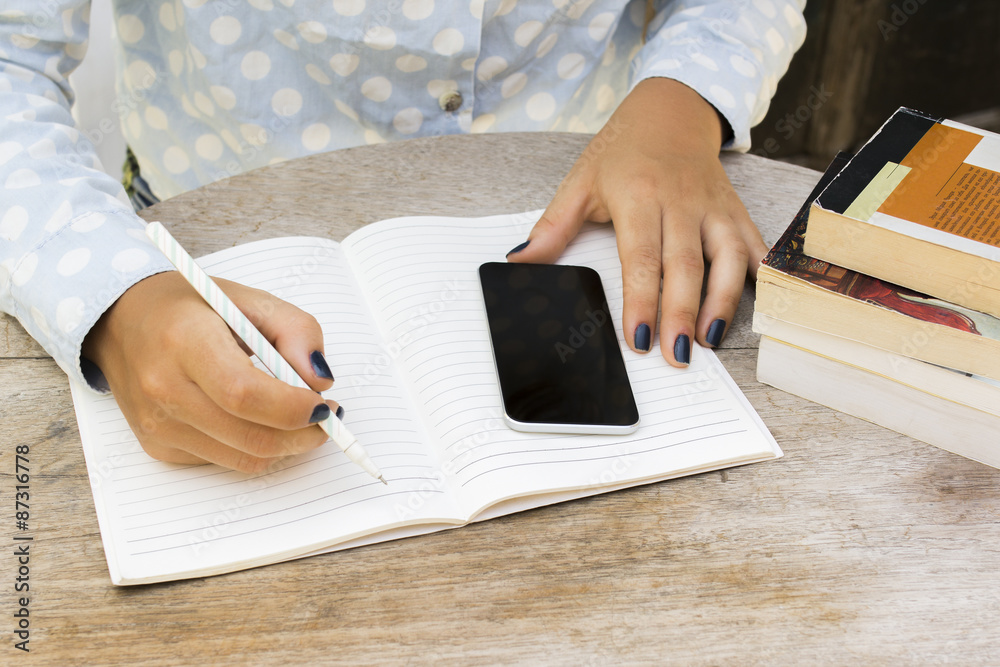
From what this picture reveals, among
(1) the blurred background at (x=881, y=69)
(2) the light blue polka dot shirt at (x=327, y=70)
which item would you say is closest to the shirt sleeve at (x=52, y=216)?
(2) the light blue polka dot shirt at (x=327, y=70)

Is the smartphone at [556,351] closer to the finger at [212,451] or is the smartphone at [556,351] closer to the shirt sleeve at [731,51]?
the finger at [212,451]

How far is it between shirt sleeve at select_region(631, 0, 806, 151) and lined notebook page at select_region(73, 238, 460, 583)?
0.54m

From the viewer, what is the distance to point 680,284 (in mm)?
686

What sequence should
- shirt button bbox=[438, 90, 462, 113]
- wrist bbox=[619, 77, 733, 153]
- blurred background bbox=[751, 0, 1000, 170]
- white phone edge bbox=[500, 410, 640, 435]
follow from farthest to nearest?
blurred background bbox=[751, 0, 1000, 170] < shirt button bbox=[438, 90, 462, 113] < wrist bbox=[619, 77, 733, 153] < white phone edge bbox=[500, 410, 640, 435]

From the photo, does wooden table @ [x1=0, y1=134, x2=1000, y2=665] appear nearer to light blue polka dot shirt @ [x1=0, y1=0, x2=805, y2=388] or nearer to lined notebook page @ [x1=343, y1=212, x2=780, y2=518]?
lined notebook page @ [x1=343, y1=212, x2=780, y2=518]

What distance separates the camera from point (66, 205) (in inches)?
25.1

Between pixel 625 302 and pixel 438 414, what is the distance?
21 centimetres

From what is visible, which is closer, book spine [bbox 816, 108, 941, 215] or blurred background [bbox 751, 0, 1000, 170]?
book spine [bbox 816, 108, 941, 215]

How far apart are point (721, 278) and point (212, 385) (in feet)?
1.48

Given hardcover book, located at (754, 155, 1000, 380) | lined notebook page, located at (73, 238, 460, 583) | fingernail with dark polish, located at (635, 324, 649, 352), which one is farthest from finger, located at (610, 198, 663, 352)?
lined notebook page, located at (73, 238, 460, 583)

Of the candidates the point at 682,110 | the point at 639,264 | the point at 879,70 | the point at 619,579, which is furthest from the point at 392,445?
the point at 879,70

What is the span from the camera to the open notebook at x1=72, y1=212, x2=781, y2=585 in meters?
0.51

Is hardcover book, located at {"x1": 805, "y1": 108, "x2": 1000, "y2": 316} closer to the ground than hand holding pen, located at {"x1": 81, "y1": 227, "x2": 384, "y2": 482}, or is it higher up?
higher up

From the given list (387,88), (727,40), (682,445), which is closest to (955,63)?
(727,40)
